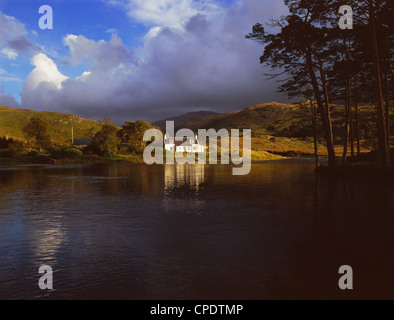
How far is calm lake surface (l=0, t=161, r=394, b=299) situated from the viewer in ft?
22.5

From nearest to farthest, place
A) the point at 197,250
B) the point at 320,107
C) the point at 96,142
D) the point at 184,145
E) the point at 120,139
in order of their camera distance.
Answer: the point at 197,250 → the point at 320,107 → the point at 96,142 → the point at 120,139 → the point at 184,145

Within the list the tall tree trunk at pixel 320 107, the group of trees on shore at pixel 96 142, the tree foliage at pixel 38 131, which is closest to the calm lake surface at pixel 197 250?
the tall tree trunk at pixel 320 107

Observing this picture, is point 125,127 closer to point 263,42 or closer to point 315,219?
point 263,42

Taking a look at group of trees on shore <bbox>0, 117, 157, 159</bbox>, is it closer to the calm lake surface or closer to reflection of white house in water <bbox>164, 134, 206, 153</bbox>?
reflection of white house in water <bbox>164, 134, 206, 153</bbox>

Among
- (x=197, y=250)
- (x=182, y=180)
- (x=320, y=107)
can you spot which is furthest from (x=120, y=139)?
(x=197, y=250)

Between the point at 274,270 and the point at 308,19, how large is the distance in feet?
110

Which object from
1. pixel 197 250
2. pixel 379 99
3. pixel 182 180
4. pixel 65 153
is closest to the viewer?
pixel 197 250

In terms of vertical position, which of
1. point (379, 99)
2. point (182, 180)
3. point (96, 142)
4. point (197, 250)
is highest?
point (96, 142)

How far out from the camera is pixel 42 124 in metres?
109

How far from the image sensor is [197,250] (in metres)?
9.62

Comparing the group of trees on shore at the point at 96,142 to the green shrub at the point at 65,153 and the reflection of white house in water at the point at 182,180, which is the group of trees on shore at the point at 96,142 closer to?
the green shrub at the point at 65,153

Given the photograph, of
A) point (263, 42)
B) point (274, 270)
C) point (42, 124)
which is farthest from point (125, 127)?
point (274, 270)

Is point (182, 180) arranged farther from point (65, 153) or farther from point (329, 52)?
point (65, 153)

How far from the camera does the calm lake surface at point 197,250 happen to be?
686 cm
